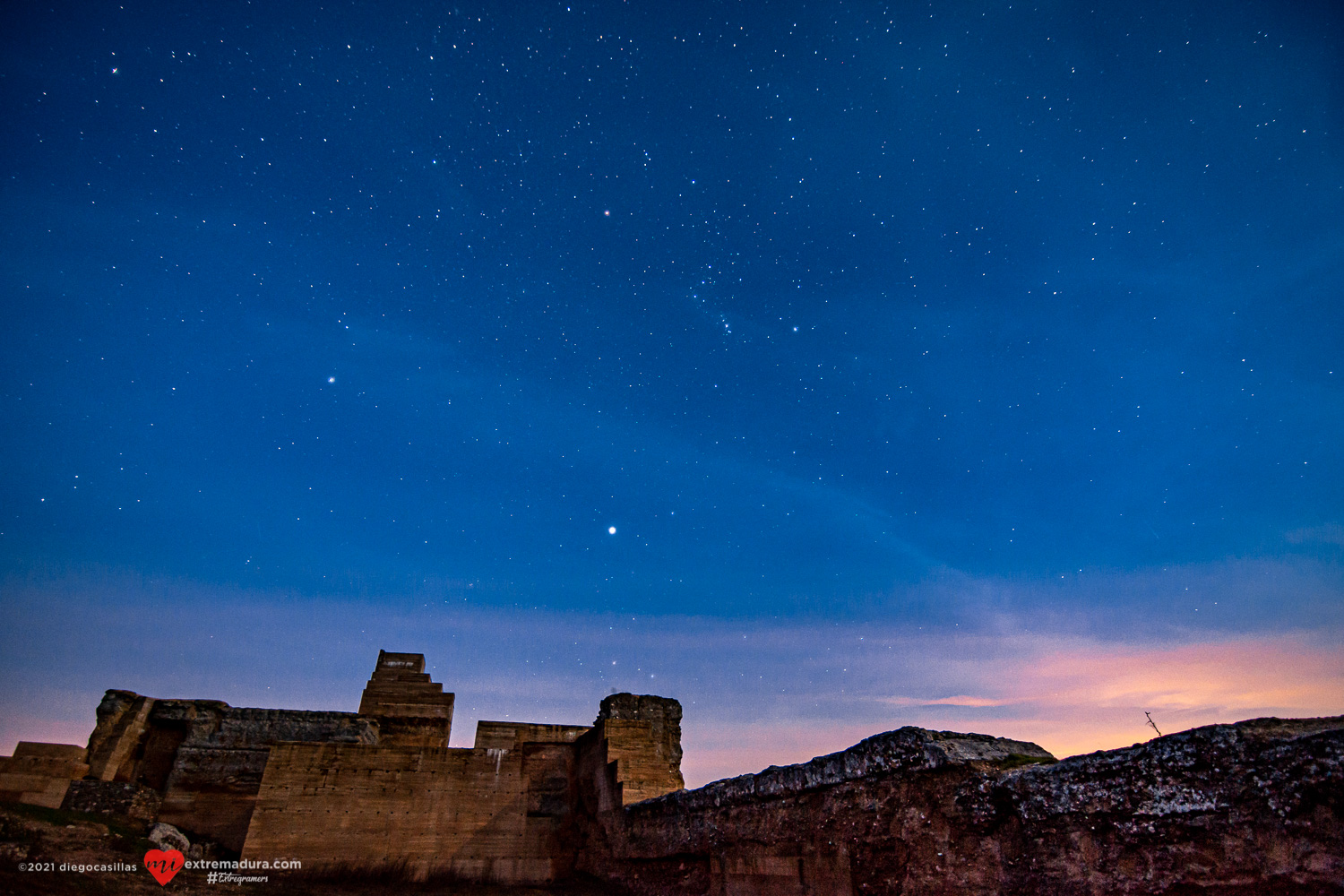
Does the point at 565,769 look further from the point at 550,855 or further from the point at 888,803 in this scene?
the point at 888,803

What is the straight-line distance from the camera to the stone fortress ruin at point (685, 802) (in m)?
3.02

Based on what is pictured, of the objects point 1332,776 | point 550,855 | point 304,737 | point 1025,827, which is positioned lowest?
point 550,855

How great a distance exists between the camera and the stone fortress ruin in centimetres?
302

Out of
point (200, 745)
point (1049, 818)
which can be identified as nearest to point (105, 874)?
point (200, 745)

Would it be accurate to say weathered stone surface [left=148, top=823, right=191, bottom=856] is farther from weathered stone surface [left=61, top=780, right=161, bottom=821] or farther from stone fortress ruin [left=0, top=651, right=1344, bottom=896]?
weathered stone surface [left=61, top=780, right=161, bottom=821]

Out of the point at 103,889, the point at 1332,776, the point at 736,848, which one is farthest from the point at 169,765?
the point at 1332,776

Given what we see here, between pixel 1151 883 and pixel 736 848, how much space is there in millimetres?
4626

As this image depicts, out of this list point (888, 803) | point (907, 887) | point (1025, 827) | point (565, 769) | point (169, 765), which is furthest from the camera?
point (169, 765)

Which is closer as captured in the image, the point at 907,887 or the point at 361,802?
the point at 907,887

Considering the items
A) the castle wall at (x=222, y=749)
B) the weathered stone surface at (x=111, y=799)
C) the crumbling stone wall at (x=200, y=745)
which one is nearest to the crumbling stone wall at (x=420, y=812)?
the castle wall at (x=222, y=749)

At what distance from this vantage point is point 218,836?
51.6 ft

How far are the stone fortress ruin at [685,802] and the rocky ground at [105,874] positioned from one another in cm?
45

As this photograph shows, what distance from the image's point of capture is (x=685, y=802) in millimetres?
8086

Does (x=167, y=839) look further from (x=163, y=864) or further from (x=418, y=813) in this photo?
(x=418, y=813)
